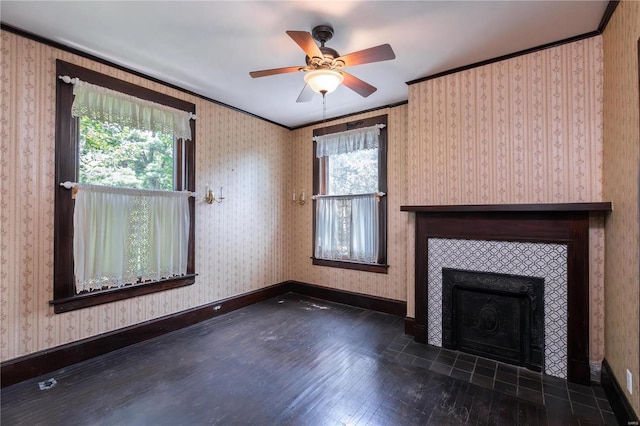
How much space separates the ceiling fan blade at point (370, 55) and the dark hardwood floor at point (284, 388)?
8.08ft

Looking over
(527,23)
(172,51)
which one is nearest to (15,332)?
(172,51)

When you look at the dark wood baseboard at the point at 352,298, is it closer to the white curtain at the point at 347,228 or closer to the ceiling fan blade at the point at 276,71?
the white curtain at the point at 347,228

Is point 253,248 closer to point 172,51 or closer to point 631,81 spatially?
point 172,51

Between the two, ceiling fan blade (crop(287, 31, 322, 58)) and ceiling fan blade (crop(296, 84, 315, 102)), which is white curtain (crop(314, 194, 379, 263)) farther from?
ceiling fan blade (crop(287, 31, 322, 58))

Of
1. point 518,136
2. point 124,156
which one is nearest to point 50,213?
point 124,156

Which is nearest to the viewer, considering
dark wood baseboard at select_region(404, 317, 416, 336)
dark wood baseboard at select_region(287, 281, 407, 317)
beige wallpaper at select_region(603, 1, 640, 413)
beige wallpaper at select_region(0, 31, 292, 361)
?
beige wallpaper at select_region(603, 1, 640, 413)

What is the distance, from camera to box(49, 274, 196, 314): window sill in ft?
8.62

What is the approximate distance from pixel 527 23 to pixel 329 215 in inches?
123

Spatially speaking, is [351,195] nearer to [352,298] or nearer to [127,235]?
[352,298]

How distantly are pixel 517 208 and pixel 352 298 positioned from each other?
2.54 meters

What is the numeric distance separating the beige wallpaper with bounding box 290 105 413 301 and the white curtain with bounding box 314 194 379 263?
200 mm

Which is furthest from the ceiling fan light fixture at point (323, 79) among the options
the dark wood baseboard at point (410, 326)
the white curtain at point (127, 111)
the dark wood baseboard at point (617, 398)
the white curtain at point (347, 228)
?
the dark wood baseboard at point (617, 398)

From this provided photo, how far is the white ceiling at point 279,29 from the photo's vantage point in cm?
212

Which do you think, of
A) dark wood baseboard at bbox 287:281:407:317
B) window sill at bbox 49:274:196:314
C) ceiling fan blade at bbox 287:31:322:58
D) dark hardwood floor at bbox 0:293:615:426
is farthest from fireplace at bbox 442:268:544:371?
window sill at bbox 49:274:196:314
